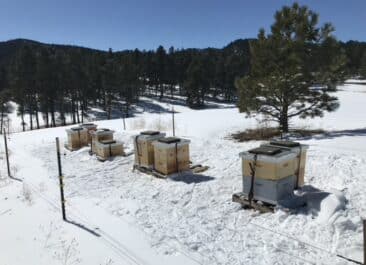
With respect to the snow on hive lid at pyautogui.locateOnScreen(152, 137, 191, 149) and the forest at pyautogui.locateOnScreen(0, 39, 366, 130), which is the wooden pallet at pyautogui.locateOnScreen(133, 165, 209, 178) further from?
the forest at pyautogui.locateOnScreen(0, 39, 366, 130)

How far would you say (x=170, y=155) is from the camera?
10836 mm

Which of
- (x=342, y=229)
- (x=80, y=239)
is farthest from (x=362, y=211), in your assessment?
(x=80, y=239)

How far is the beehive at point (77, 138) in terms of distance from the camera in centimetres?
1762

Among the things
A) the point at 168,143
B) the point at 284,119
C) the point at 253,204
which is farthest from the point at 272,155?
the point at 284,119

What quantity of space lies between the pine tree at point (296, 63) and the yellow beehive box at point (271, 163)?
25.6 feet

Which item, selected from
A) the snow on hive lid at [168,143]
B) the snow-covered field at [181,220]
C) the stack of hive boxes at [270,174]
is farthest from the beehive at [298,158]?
the snow on hive lid at [168,143]

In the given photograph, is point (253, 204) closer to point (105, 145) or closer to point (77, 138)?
point (105, 145)

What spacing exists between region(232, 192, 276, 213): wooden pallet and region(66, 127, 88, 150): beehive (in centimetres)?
1189

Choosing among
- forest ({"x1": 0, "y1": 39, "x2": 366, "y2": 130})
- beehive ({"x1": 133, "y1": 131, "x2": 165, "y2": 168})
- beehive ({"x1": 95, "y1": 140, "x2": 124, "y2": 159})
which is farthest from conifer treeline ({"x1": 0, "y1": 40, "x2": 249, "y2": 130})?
beehive ({"x1": 133, "y1": 131, "x2": 165, "y2": 168})

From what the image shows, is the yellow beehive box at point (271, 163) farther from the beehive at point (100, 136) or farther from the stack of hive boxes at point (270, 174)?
the beehive at point (100, 136)

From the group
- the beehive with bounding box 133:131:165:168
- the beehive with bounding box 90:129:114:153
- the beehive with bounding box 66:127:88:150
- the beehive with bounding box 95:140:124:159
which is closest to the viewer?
the beehive with bounding box 133:131:165:168

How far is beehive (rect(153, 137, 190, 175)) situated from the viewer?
35.2 ft

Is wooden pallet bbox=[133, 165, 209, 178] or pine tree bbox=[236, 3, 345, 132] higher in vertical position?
pine tree bbox=[236, 3, 345, 132]

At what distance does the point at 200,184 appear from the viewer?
991cm
